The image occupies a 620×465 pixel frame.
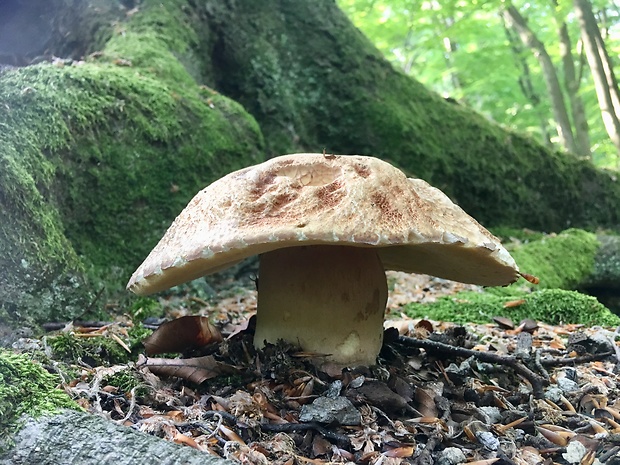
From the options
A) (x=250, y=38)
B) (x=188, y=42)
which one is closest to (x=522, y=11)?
(x=250, y=38)

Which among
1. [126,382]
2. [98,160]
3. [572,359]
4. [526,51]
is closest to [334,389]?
[126,382]

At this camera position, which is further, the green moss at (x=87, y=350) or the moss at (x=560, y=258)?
the moss at (x=560, y=258)

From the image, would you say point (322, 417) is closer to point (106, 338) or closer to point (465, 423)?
point (465, 423)

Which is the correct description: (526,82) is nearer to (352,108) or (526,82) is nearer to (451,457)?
(352,108)

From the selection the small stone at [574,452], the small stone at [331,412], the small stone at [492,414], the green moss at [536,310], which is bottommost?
the green moss at [536,310]

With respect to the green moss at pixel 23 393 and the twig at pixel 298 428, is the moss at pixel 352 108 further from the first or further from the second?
the green moss at pixel 23 393

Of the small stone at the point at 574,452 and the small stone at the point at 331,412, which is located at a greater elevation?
the small stone at the point at 331,412

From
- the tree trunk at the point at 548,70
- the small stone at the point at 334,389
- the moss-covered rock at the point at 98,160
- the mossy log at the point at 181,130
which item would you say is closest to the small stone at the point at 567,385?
the small stone at the point at 334,389
